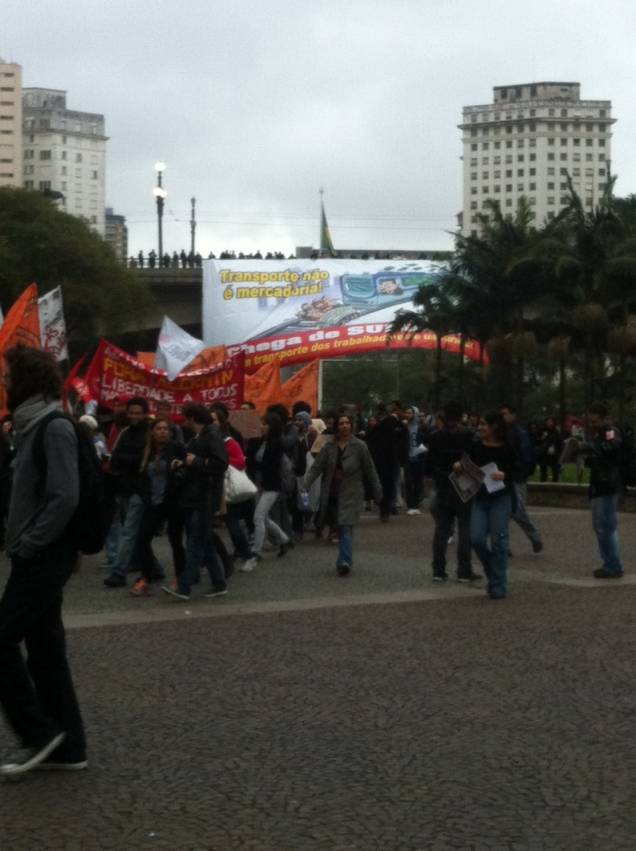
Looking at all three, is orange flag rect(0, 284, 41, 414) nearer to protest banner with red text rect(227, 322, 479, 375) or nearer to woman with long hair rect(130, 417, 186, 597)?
woman with long hair rect(130, 417, 186, 597)

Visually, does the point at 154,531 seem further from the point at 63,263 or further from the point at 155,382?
the point at 63,263

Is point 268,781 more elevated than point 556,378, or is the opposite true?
point 556,378

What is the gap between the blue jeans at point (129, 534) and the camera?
48.1ft

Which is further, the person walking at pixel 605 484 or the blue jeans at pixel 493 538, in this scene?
the person walking at pixel 605 484

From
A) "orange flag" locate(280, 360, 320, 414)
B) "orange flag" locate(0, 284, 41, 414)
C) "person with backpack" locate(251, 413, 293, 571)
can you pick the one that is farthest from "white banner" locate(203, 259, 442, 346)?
"person with backpack" locate(251, 413, 293, 571)

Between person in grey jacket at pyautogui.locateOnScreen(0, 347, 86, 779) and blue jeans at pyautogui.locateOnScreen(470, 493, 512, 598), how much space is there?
7111 mm

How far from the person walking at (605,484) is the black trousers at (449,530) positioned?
1169mm

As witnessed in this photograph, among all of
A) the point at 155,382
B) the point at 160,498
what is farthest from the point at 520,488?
the point at 155,382

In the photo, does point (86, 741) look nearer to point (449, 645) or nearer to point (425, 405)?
point (449, 645)

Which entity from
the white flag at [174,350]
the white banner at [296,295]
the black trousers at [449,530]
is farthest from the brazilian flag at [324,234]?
the black trousers at [449,530]

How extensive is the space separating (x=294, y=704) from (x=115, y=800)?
2.24m

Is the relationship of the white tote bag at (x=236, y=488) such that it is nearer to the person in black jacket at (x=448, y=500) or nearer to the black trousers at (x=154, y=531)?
the black trousers at (x=154, y=531)

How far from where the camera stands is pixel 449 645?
1092 centimetres

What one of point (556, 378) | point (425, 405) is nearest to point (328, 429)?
point (425, 405)
